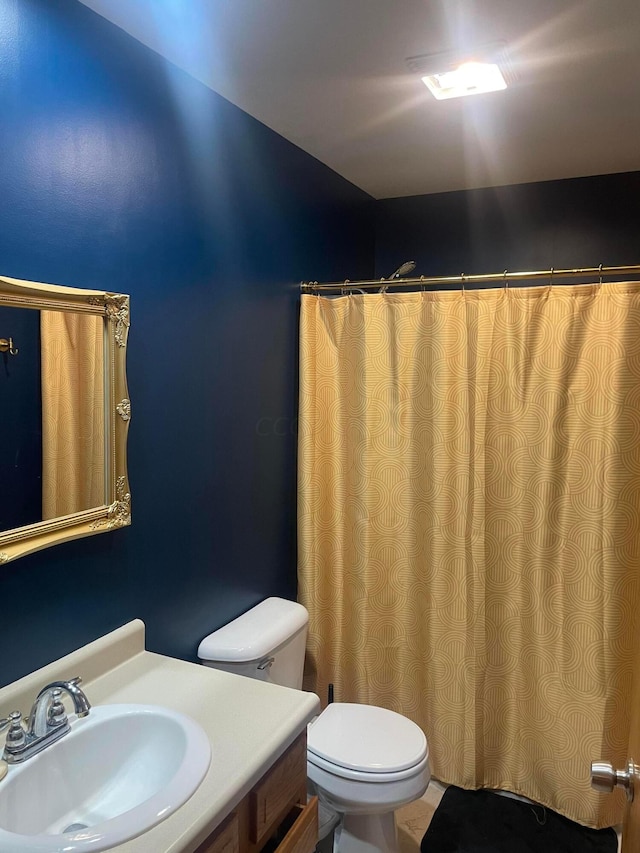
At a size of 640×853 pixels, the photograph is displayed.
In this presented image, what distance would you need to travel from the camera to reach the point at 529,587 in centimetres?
223

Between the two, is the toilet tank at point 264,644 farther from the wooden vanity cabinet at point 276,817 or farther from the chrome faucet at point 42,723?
the chrome faucet at point 42,723

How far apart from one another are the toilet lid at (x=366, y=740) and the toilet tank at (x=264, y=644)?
19 cm

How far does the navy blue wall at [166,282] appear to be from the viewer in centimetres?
135

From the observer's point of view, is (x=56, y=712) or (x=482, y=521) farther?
(x=482, y=521)

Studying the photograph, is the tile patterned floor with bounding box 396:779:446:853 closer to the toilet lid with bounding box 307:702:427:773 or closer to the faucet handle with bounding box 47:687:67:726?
the toilet lid with bounding box 307:702:427:773

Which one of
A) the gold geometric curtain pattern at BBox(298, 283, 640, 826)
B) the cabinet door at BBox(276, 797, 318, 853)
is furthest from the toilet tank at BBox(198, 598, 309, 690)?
the cabinet door at BBox(276, 797, 318, 853)

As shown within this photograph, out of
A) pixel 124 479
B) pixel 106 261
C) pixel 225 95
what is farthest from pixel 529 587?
pixel 225 95

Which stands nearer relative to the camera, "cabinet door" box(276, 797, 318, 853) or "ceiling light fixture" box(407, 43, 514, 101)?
"cabinet door" box(276, 797, 318, 853)

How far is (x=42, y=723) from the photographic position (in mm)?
1261

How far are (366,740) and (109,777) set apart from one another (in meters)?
0.86

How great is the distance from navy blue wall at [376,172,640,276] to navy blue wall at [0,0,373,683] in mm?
642

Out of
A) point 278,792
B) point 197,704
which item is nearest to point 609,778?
point 278,792

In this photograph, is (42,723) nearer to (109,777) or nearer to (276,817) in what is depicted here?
(109,777)

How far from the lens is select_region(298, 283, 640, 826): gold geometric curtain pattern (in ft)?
6.88
